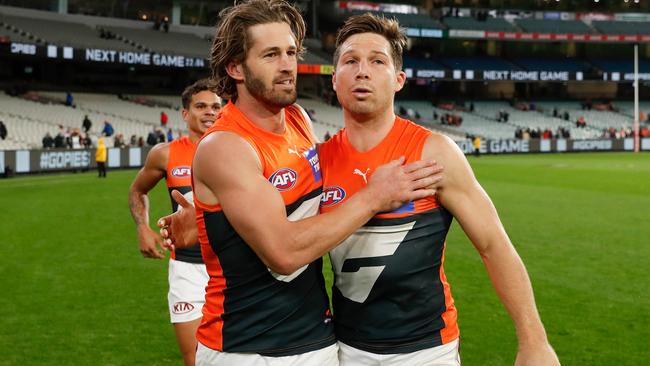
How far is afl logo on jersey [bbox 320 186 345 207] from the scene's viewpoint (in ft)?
11.1

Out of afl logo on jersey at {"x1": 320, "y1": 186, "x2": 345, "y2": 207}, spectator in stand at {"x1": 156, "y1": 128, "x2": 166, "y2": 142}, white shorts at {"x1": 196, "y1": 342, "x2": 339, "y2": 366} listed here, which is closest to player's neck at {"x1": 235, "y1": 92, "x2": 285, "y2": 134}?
afl logo on jersey at {"x1": 320, "y1": 186, "x2": 345, "y2": 207}

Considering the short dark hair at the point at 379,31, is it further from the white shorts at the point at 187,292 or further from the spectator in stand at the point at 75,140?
the spectator in stand at the point at 75,140

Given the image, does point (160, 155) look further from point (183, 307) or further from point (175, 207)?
point (183, 307)

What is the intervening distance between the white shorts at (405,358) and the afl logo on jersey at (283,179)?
2.60 ft

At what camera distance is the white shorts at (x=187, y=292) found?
5742mm

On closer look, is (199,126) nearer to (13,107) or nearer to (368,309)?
(368,309)

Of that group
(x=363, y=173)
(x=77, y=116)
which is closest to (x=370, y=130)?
(x=363, y=173)

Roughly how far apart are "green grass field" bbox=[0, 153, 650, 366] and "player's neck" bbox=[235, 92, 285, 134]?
166 inches

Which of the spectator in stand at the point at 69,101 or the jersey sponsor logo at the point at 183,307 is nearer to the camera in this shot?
the jersey sponsor logo at the point at 183,307

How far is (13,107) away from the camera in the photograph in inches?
1543

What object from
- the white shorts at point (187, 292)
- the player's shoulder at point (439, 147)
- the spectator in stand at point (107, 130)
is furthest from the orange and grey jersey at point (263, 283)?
the spectator in stand at point (107, 130)

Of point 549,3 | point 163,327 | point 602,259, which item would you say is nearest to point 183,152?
point 163,327

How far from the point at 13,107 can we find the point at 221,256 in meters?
39.6

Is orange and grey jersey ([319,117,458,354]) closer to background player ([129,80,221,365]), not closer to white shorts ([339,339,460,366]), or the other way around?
white shorts ([339,339,460,366])
